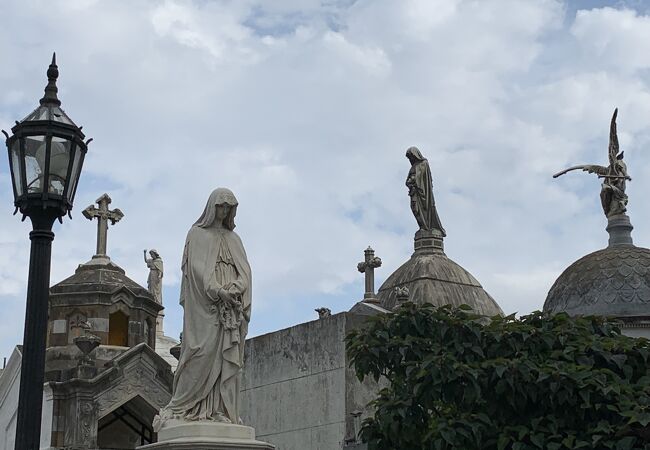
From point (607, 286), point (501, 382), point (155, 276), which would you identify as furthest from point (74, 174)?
point (155, 276)

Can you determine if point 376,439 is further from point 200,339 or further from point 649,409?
point 200,339

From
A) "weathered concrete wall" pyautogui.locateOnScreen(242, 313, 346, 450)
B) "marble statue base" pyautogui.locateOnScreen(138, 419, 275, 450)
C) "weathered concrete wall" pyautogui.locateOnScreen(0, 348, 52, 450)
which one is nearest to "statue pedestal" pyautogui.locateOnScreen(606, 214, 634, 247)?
"weathered concrete wall" pyautogui.locateOnScreen(242, 313, 346, 450)

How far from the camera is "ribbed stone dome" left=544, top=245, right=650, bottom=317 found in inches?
648

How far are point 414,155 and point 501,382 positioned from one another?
853 centimetres

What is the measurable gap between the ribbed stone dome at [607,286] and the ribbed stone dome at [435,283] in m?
1.44

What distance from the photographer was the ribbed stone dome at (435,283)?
58.5ft

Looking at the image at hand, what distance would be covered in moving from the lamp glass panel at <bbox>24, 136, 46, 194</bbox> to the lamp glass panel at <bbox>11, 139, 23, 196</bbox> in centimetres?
6

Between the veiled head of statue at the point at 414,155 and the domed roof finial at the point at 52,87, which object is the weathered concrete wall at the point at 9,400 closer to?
the veiled head of statue at the point at 414,155

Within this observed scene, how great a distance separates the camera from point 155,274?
3020 cm

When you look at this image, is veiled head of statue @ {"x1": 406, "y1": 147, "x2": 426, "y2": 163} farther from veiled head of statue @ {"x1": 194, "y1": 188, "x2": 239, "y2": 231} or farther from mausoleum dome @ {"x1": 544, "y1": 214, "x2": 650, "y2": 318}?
veiled head of statue @ {"x1": 194, "y1": 188, "x2": 239, "y2": 231}

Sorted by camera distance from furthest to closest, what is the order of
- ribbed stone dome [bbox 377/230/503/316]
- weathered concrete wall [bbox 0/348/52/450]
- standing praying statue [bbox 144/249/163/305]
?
standing praying statue [bbox 144/249/163/305] < weathered concrete wall [bbox 0/348/52/450] < ribbed stone dome [bbox 377/230/503/316]

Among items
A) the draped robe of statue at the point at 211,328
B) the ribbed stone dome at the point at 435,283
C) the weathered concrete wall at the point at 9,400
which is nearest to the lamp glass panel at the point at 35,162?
the draped robe of statue at the point at 211,328

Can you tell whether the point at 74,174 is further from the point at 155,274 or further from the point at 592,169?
the point at 155,274

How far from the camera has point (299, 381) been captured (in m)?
14.5
